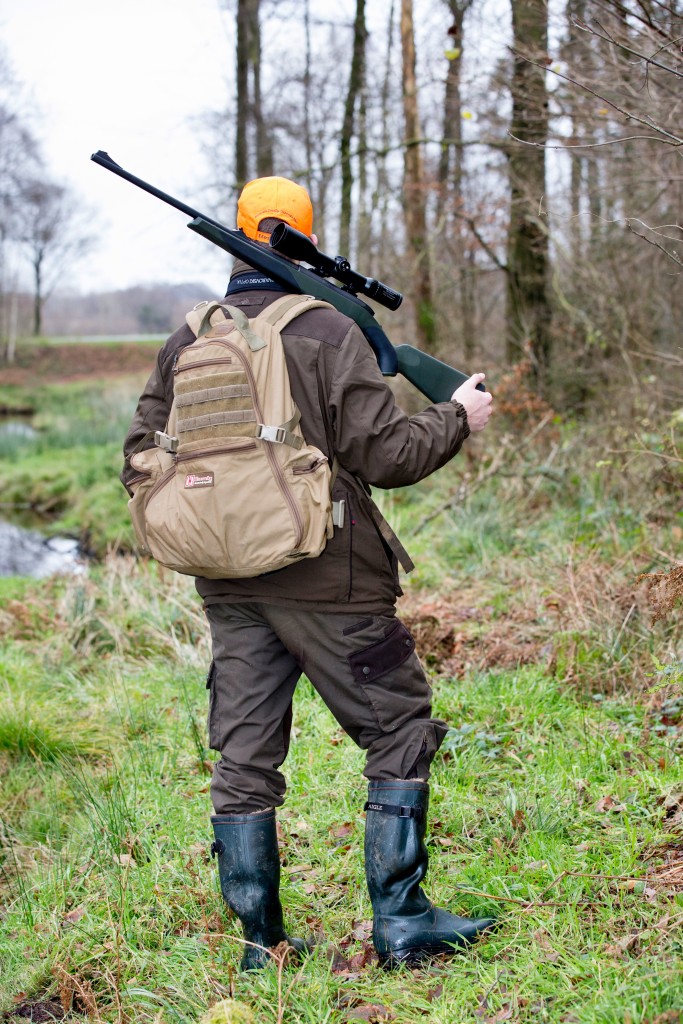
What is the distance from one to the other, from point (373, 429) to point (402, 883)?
1271 millimetres

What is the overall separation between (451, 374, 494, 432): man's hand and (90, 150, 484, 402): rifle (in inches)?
2.4

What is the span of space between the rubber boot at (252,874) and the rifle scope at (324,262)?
1.59 m

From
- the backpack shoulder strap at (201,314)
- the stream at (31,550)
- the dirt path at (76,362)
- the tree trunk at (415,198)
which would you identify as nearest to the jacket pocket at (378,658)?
the backpack shoulder strap at (201,314)

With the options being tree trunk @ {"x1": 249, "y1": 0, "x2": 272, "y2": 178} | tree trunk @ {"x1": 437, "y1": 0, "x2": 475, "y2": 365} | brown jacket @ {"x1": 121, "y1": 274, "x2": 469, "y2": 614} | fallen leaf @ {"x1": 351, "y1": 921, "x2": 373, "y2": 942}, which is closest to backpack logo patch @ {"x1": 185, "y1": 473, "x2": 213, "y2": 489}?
brown jacket @ {"x1": 121, "y1": 274, "x2": 469, "y2": 614}

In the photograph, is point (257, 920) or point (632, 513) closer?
point (257, 920)

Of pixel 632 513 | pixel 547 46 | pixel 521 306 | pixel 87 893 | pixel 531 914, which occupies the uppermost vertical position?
pixel 547 46

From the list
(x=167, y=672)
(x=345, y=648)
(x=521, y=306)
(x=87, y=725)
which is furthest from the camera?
(x=521, y=306)

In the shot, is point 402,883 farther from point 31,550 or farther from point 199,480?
point 31,550

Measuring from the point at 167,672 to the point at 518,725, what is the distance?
7.50ft

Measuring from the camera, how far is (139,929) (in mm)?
2869

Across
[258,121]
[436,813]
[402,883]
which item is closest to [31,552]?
[258,121]

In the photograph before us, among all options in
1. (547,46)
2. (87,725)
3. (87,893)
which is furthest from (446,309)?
(87,893)

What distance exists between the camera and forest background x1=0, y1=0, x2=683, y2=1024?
2.50 meters

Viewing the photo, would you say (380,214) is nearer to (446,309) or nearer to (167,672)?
(446,309)
